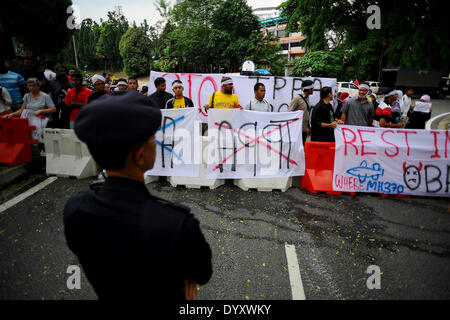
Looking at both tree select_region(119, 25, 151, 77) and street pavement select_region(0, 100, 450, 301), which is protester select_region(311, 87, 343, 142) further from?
tree select_region(119, 25, 151, 77)

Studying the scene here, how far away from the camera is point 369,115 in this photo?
6.28 meters

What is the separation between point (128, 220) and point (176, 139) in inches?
172

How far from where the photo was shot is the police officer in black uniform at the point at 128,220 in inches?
40.0

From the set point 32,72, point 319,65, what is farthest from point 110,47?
point 32,72

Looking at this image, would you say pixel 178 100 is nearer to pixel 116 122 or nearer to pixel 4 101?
pixel 4 101

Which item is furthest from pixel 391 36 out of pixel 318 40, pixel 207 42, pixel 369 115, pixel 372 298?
pixel 372 298

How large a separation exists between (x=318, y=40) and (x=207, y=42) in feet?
36.4

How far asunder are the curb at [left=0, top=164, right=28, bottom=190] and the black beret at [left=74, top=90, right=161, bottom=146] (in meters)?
5.30

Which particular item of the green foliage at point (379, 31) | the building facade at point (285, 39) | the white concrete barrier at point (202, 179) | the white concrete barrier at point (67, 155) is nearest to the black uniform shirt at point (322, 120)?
the white concrete barrier at point (202, 179)

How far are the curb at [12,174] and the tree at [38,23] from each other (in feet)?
96.5

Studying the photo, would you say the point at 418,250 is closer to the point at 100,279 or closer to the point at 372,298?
the point at 372,298

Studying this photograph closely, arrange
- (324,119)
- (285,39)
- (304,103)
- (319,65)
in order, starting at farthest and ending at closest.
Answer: (285,39) < (319,65) < (304,103) < (324,119)

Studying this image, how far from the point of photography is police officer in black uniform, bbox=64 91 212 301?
3.33ft

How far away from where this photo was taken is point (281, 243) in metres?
3.56
